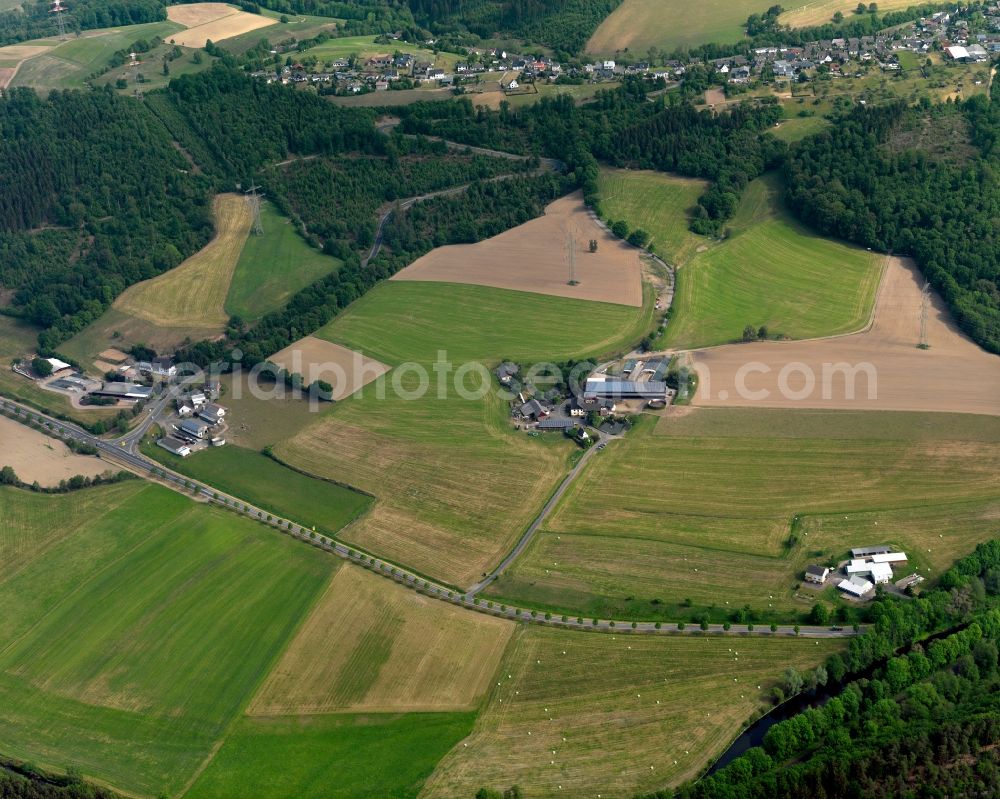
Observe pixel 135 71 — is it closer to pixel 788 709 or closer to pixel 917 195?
pixel 917 195

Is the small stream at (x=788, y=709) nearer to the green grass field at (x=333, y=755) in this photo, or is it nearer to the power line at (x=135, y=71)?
the green grass field at (x=333, y=755)

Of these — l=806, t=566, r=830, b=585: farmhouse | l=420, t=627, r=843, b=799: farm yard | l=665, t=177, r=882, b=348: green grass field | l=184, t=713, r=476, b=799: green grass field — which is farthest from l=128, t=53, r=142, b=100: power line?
l=806, t=566, r=830, b=585: farmhouse

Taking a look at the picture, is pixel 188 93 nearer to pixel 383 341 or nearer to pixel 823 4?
pixel 383 341

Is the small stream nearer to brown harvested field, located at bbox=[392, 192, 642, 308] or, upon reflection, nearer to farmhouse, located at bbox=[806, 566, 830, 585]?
farmhouse, located at bbox=[806, 566, 830, 585]

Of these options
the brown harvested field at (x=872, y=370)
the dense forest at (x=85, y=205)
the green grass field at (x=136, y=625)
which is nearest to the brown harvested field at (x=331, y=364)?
the green grass field at (x=136, y=625)

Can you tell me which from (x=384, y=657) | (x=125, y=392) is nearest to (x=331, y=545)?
(x=384, y=657)
